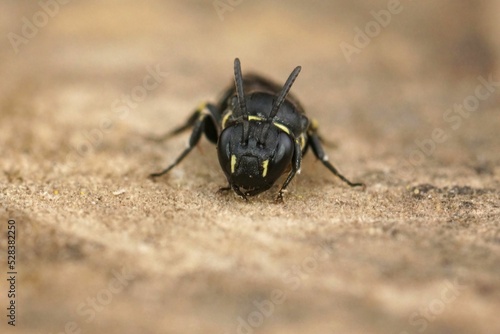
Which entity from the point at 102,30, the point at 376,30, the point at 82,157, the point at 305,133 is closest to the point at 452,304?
the point at 305,133

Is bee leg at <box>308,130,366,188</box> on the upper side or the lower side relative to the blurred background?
upper
